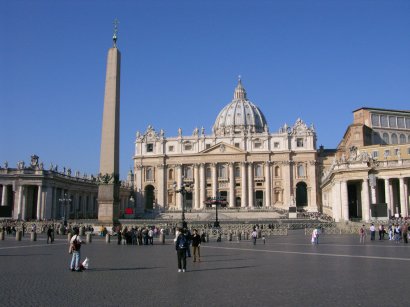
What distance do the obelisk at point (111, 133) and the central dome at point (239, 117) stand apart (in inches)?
3275

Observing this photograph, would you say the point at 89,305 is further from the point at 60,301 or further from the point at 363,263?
the point at 363,263

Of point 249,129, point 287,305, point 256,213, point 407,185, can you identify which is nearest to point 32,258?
point 287,305

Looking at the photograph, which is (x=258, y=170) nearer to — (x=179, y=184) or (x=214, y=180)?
(x=214, y=180)

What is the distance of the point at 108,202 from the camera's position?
2627 cm

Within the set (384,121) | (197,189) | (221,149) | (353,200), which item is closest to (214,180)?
(197,189)

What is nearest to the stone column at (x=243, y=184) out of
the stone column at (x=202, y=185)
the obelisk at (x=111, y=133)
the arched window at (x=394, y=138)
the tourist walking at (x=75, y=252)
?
the stone column at (x=202, y=185)

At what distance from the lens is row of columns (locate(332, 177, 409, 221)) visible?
145ft

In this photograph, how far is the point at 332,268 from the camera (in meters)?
12.5

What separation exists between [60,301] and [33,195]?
175 feet

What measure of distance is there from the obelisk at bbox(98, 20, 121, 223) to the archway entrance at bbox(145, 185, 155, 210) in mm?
60897

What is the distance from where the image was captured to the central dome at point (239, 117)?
112 metres

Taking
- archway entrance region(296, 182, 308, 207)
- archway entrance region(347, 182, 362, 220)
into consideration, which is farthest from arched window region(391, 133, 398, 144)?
archway entrance region(296, 182, 308, 207)

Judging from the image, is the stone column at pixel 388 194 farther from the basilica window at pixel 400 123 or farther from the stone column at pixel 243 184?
the stone column at pixel 243 184

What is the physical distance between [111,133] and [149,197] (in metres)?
63.1
